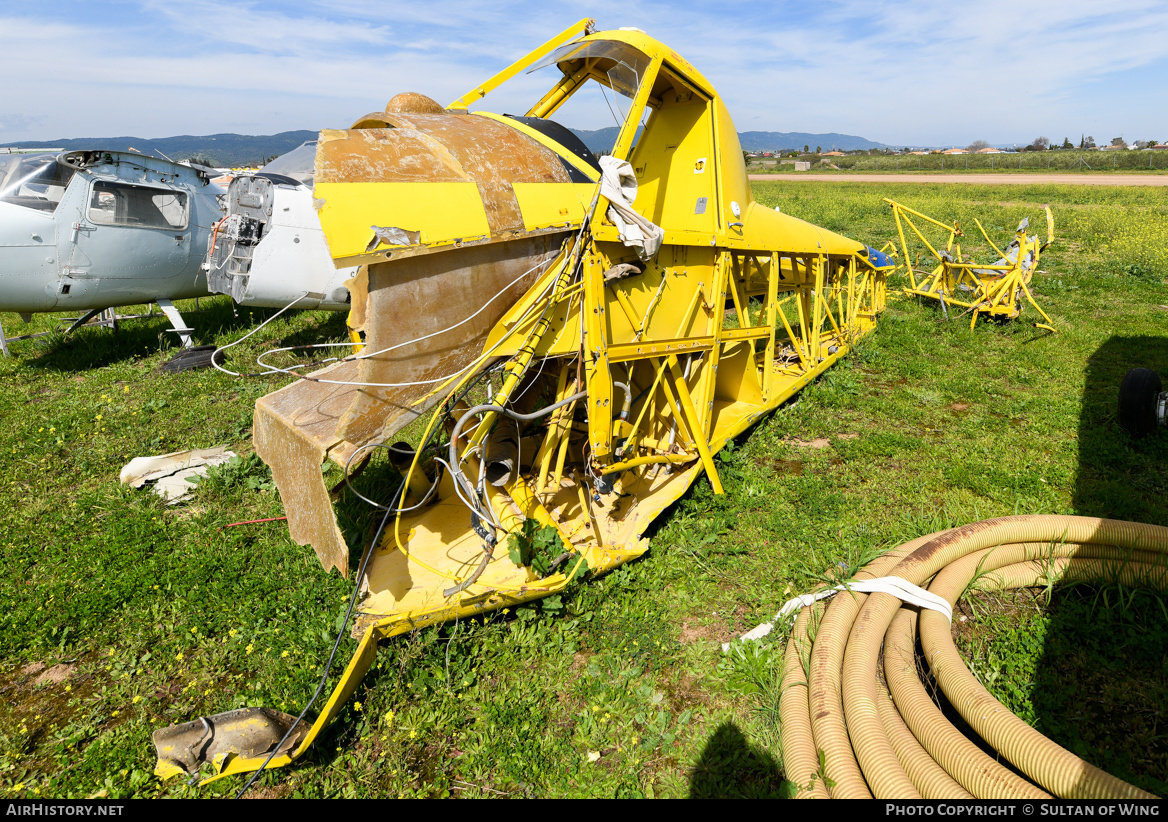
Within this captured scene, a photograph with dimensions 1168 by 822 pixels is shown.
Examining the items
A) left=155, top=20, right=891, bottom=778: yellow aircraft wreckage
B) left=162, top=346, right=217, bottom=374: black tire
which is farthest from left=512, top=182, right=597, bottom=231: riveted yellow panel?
left=162, top=346, right=217, bottom=374: black tire

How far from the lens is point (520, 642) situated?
381 cm

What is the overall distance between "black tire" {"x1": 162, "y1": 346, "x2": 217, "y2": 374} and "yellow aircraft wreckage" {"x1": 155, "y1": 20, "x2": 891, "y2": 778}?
19.6 ft

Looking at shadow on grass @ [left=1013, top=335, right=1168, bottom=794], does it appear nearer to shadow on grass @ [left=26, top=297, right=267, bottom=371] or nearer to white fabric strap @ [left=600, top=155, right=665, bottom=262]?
white fabric strap @ [left=600, top=155, right=665, bottom=262]

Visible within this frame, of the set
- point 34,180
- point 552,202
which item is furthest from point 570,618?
point 34,180

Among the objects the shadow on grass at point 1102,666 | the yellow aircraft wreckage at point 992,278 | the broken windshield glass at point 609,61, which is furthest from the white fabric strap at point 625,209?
the yellow aircraft wreckage at point 992,278

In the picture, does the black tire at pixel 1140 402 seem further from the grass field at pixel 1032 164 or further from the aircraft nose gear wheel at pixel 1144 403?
the grass field at pixel 1032 164

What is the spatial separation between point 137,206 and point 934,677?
11595mm

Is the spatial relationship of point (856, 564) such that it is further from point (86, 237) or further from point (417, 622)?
point (86, 237)

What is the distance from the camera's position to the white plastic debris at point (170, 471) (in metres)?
5.67

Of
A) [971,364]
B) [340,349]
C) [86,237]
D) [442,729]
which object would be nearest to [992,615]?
[442,729]

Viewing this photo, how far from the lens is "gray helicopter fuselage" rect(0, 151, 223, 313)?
8273 mm

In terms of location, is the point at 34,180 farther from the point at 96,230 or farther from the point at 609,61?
the point at 609,61

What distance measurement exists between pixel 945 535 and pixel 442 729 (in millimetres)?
3528

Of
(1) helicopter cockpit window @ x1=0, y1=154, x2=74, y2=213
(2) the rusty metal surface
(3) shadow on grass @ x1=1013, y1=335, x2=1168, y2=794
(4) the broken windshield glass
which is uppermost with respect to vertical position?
(4) the broken windshield glass
